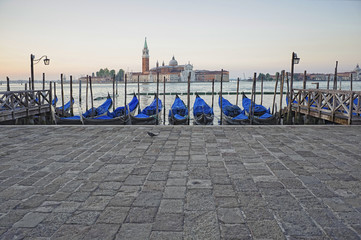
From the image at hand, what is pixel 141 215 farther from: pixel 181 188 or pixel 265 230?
pixel 265 230

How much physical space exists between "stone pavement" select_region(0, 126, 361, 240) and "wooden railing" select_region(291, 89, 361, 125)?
9.38ft

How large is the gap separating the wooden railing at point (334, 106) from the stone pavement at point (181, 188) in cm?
286

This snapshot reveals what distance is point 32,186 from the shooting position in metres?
2.67

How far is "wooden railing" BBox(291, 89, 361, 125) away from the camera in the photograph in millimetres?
7117

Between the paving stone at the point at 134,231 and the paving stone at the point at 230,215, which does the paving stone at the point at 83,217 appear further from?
the paving stone at the point at 230,215

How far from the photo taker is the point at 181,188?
2604 millimetres

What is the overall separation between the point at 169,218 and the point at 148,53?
12750 centimetres

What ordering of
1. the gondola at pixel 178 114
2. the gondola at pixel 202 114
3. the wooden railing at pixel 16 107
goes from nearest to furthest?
the wooden railing at pixel 16 107 < the gondola at pixel 178 114 < the gondola at pixel 202 114

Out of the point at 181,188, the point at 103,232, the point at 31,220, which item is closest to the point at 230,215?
the point at 181,188

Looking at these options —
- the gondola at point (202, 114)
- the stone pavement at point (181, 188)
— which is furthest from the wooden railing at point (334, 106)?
the gondola at point (202, 114)

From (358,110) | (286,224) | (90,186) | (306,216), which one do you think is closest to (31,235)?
(90,186)

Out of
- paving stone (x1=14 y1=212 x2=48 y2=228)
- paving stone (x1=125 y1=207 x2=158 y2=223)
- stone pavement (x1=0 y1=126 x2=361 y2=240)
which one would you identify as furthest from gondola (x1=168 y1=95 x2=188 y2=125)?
paving stone (x1=14 y1=212 x2=48 y2=228)

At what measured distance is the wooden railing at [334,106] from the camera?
7117mm

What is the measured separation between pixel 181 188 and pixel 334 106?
6.96 meters
